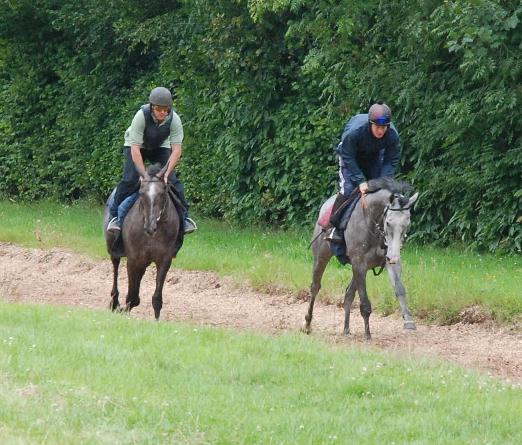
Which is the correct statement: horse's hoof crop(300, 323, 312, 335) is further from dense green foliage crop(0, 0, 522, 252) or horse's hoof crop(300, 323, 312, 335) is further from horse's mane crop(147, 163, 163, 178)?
dense green foliage crop(0, 0, 522, 252)

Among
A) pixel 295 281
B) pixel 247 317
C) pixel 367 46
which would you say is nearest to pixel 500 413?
pixel 247 317

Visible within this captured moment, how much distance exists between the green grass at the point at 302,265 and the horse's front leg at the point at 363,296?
2.14 metres

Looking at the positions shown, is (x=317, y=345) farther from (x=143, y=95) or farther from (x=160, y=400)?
(x=143, y=95)

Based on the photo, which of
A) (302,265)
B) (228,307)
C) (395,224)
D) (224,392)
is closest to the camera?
(224,392)

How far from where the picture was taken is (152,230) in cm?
1502

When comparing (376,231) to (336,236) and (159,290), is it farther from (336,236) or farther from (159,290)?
(159,290)

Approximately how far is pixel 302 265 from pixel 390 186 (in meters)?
5.69

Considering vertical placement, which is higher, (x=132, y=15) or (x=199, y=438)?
(x=132, y=15)

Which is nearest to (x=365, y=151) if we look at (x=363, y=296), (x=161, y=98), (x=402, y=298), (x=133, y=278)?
(x=363, y=296)

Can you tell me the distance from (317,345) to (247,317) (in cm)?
487

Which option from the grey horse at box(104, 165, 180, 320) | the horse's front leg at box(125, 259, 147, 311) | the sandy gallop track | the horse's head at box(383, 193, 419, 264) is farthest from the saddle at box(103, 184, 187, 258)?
the horse's head at box(383, 193, 419, 264)

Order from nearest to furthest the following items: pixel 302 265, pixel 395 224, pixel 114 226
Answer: pixel 395 224 < pixel 114 226 < pixel 302 265

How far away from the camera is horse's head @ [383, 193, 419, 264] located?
14.1m

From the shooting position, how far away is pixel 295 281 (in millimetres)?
19000
